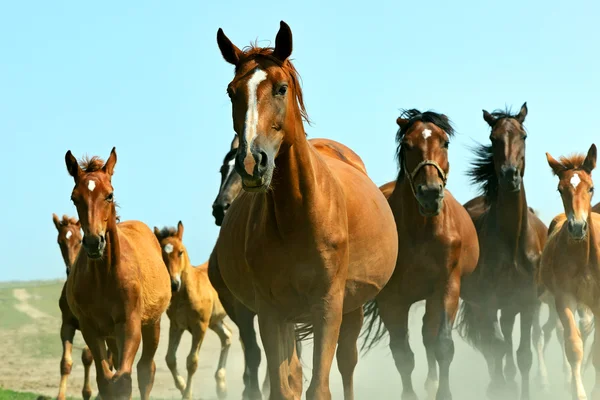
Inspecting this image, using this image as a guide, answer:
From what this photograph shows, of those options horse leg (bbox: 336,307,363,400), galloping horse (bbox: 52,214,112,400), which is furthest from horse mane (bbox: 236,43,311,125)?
galloping horse (bbox: 52,214,112,400)

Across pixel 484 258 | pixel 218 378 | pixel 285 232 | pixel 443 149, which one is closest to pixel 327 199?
pixel 285 232


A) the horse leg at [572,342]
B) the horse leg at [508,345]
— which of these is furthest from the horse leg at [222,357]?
the horse leg at [572,342]

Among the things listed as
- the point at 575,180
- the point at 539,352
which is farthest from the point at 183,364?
the point at 575,180

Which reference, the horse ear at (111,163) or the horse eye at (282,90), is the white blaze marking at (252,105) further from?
the horse ear at (111,163)

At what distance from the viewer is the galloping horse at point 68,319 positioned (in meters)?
12.5

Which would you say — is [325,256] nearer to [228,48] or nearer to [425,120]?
[228,48]

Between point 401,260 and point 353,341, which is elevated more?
point 401,260

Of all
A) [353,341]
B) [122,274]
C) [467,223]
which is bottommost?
[353,341]

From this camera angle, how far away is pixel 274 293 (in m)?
6.21

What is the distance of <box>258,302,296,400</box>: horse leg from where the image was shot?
6.19m

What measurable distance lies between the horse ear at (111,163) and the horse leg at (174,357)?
605 centimetres

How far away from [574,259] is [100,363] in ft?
17.1

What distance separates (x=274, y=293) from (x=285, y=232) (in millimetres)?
371

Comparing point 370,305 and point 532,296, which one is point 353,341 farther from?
point 532,296
